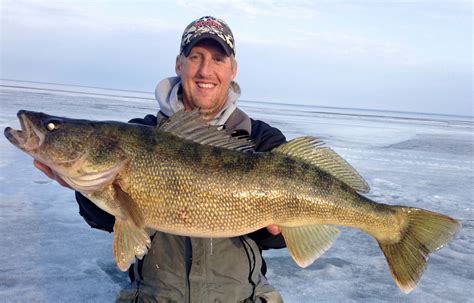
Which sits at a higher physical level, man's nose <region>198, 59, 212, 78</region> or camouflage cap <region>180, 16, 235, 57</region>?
camouflage cap <region>180, 16, 235, 57</region>

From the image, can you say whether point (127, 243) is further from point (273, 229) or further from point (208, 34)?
point (208, 34)

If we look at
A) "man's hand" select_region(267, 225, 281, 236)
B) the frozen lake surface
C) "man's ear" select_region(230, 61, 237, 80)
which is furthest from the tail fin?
"man's ear" select_region(230, 61, 237, 80)

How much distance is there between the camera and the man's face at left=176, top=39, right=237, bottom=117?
11.5ft

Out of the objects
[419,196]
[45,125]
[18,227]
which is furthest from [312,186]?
[419,196]

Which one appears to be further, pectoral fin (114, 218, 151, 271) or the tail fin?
the tail fin

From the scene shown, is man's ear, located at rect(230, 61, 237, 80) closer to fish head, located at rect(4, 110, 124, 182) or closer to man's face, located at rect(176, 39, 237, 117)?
man's face, located at rect(176, 39, 237, 117)

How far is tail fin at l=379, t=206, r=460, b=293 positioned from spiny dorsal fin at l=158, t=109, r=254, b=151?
1.22 metres

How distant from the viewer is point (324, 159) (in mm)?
3020

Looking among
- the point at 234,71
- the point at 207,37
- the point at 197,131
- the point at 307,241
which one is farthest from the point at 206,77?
the point at 307,241

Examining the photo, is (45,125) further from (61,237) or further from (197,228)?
(61,237)

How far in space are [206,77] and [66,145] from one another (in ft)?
4.02

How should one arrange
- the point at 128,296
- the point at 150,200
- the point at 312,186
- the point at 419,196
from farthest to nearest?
the point at 419,196 < the point at 128,296 < the point at 312,186 < the point at 150,200

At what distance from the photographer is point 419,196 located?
24.3ft

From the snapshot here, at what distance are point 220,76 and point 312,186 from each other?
1.24 metres
